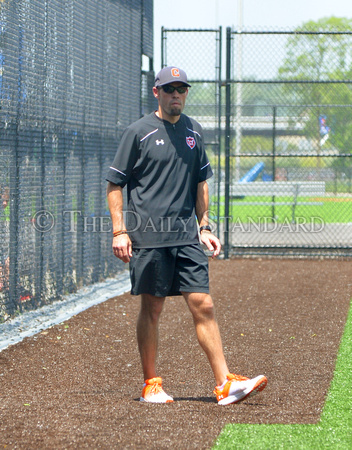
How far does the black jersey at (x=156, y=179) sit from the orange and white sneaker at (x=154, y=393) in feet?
2.76

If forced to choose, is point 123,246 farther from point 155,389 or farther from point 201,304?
point 155,389

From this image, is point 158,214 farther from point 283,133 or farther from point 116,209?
point 283,133

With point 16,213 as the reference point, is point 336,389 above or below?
below

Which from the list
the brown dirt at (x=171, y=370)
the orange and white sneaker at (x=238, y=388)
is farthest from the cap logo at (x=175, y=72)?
the brown dirt at (x=171, y=370)

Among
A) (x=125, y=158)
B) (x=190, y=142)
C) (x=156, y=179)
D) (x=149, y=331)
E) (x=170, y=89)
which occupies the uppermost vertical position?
(x=170, y=89)

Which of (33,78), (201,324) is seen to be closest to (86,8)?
(33,78)

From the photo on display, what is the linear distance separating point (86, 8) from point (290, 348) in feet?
15.9

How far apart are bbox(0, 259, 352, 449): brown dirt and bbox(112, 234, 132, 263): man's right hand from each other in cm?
89

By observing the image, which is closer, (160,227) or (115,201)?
(160,227)

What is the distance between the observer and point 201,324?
14.9 ft

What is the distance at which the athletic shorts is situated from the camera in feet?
14.9

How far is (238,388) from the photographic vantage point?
14.3 ft

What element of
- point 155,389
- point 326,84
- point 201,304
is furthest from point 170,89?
point 326,84

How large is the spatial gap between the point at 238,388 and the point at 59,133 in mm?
A: 4477
